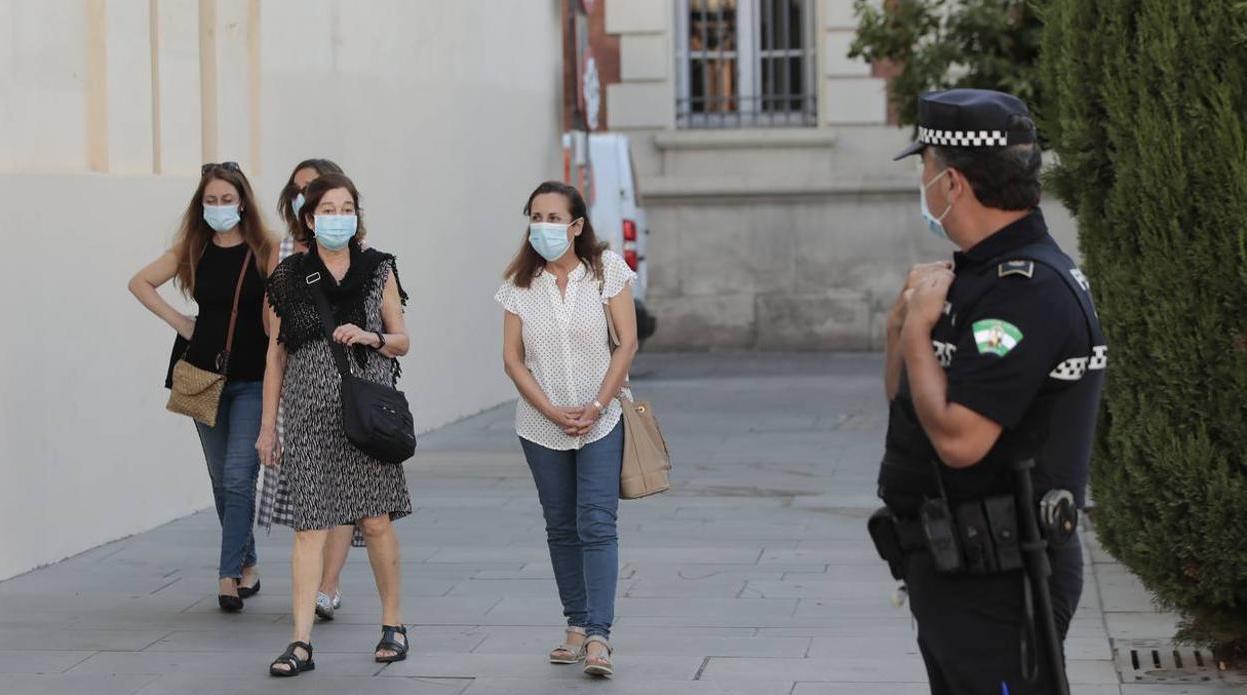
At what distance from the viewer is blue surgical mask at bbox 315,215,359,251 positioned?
22.3 feet

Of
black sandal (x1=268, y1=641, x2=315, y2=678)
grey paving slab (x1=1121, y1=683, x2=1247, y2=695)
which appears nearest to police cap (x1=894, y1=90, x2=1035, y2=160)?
grey paving slab (x1=1121, y1=683, x2=1247, y2=695)

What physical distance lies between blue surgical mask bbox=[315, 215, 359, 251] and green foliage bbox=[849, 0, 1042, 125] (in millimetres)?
7378

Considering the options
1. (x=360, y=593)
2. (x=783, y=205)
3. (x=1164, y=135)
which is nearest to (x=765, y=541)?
(x=360, y=593)

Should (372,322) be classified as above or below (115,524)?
above

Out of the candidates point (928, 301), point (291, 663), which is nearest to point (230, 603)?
point (291, 663)

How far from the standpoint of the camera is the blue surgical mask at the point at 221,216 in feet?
25.8

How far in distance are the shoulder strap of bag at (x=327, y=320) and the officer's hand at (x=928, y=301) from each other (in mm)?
3394

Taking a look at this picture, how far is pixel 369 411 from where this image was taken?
6641 mm

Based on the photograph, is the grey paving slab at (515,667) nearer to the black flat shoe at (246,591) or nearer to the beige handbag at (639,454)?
the beige handbag at (639,454)

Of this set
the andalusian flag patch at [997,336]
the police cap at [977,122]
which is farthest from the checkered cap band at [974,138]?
the andalusian flag patch at [997,336]

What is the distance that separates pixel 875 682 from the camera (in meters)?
6.49

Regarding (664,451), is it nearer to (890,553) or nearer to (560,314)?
(560,314)

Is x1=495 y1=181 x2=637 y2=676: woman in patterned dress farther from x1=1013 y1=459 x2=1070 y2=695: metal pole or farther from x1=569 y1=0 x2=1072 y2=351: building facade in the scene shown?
x1=569 y1=0 x2=1072 y2=351: building facade

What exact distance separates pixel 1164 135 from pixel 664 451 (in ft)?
6.29
